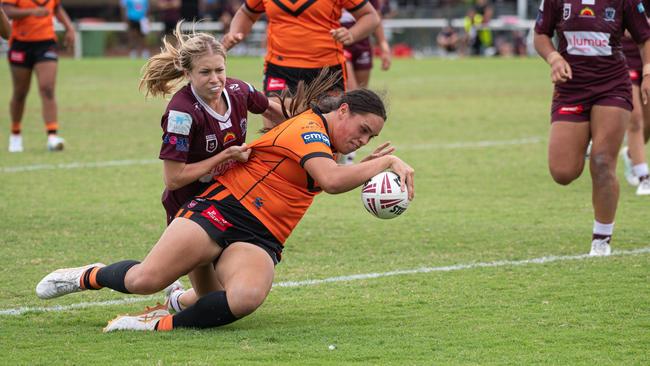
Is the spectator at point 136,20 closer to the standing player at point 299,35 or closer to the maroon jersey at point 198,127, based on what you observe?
the standing player at point 299,35

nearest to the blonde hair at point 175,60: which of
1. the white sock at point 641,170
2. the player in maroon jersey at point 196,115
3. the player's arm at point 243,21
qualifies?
the player in maroon jersey at point 196,115

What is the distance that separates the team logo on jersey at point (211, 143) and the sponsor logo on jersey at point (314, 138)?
59 centimetres

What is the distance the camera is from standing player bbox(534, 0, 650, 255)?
7.84m

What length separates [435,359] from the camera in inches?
206

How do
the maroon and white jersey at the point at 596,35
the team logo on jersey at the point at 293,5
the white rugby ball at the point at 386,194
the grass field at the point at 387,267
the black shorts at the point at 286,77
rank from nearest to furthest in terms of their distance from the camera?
1. the grass field at the point at 387,267
2. the white rugby ball at the point at 386,194
3. the maroon and white jersey at the point at 596,35
4. the team logo on jersey at the point at 293,5
5. the black shorts at the point at 286,77

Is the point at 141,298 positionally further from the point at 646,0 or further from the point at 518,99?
the point at 518,99

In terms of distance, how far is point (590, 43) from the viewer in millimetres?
7926

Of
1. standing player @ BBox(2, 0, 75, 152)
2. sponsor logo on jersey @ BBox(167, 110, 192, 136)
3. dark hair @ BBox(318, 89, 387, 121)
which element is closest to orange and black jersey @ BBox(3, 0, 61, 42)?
standing player @ BBox(2, 0, 75, 152)

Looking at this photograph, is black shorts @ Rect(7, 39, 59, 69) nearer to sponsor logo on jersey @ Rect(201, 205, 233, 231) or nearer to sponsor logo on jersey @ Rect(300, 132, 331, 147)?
sponsor logo on jersey @ Rect(201, 205, 233, 231)

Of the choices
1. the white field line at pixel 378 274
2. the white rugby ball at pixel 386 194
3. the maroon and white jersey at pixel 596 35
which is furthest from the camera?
the maroon and white jersey at pixel 596 35

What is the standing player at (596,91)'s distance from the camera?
25.7 ft

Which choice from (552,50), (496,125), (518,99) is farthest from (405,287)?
(518,99)

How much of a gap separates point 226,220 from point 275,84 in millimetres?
4100

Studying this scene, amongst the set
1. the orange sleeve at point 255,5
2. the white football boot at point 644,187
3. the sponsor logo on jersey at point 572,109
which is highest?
the orange sleeve at point 255,5
